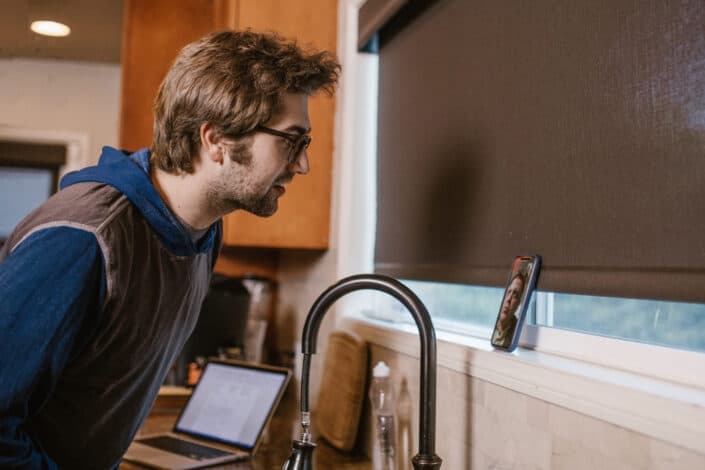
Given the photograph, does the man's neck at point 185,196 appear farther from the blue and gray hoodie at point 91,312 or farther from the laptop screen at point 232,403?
the laptop screen at point 232,403

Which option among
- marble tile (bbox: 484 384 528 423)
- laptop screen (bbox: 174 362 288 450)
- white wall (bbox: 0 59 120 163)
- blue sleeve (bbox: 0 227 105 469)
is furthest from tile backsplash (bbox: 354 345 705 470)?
white wall (bbox: 0 59 120 163)

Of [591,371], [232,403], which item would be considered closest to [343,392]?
[232,403]

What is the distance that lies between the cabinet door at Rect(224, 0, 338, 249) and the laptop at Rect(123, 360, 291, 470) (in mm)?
463

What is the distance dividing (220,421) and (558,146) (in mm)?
1121

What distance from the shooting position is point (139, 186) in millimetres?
A: 1170

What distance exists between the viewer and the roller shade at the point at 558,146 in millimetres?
862

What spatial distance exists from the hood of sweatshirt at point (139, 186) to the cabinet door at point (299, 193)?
900 millimetres

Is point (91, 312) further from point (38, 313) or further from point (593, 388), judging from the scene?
point (593, 388)

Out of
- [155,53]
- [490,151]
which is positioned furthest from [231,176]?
[155,53]

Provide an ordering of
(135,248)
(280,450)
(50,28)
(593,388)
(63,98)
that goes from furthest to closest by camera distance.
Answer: (63,98) → (50,28) → (280,450) → (135,248) → (593,388)

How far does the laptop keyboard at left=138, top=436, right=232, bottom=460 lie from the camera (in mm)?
1604

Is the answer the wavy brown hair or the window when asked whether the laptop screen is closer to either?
the window

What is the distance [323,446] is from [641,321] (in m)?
0.94

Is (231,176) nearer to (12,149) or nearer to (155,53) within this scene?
(155,53)
